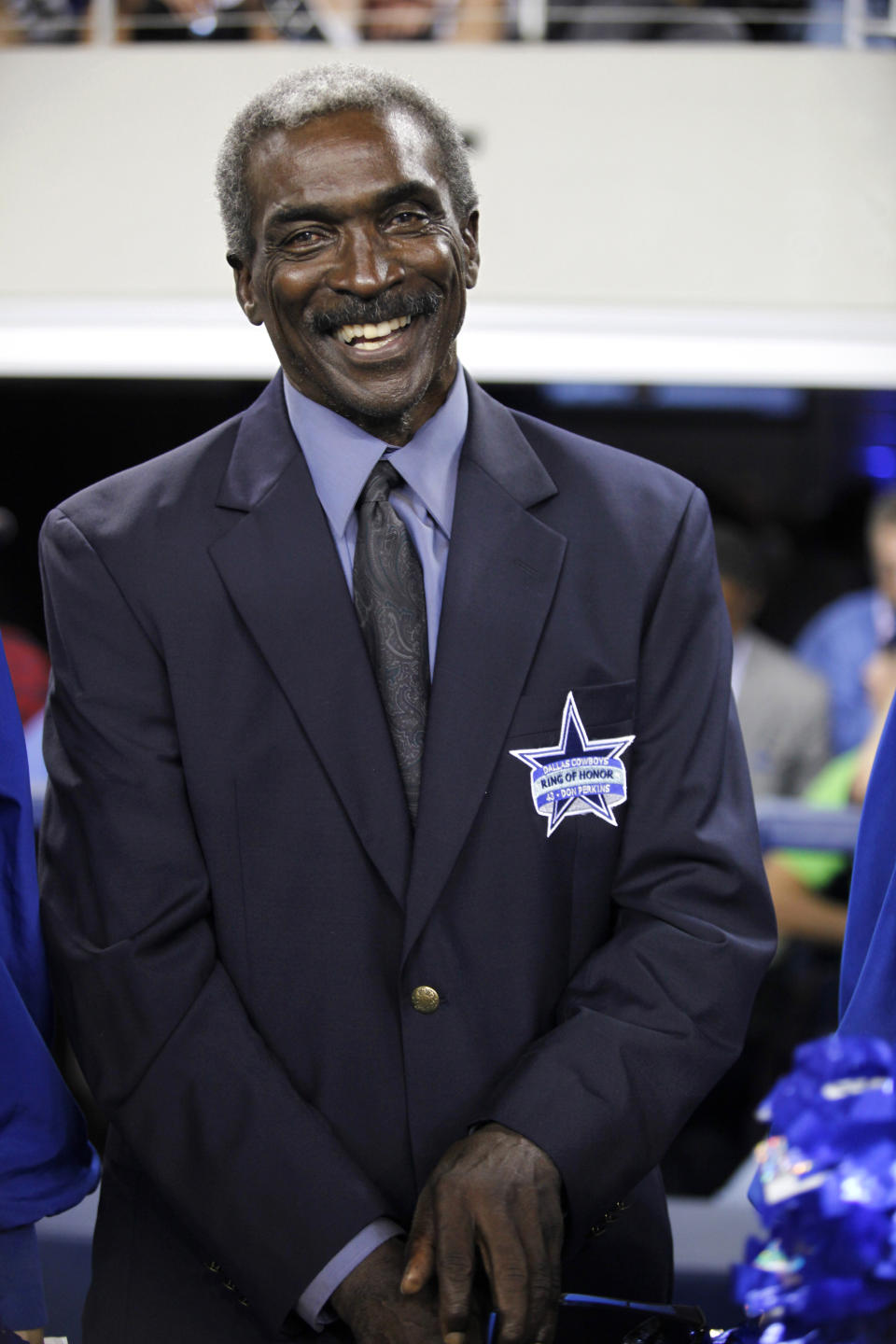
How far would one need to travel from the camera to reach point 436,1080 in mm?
1415

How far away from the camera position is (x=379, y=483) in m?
1.49

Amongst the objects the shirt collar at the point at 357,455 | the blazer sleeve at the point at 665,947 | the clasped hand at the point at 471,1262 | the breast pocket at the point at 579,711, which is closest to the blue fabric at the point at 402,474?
the shirt collar at the point at 357,455

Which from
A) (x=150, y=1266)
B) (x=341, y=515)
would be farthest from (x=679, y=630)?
(x=150, y=1266)

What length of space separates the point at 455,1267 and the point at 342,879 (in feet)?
1.15

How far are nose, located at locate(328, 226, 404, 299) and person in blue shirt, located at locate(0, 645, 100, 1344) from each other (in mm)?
459

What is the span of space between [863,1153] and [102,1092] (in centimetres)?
72

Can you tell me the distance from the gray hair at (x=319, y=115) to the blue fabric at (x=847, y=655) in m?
2.95

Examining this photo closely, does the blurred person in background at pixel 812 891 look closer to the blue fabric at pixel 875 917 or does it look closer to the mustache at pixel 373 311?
the blue fabric at pixel 875 917

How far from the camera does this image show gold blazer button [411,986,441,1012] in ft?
4.61

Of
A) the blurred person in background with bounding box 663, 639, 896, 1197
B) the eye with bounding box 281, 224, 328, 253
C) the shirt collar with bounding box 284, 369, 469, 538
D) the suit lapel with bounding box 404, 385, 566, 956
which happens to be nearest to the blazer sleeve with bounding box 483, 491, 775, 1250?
the suit lapel with bounding box 404, 385, 566, 956

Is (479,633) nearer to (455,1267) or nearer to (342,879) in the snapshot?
(342,879)

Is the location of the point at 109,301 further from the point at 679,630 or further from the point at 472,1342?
the point at 472,1342

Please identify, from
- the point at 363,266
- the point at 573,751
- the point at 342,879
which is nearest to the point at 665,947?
the point at 573,751

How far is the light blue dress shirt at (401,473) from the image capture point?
1.49 metres
